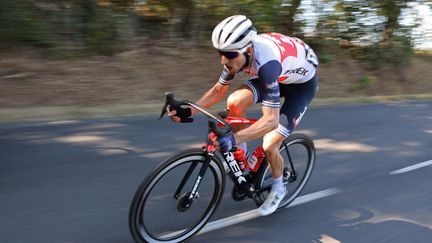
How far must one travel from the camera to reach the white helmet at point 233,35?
334 centimetres

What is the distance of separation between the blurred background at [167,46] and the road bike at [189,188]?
513 cm

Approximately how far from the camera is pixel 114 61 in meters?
10.5

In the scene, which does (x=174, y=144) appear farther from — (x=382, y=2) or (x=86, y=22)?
(x=382, y=2)

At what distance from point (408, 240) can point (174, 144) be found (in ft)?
11.3

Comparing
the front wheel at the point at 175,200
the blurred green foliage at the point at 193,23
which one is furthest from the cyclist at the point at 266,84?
the blurred green foliage at the point at 193,23

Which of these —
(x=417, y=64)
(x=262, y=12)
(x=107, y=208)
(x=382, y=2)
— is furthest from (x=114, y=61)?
(x=417, y=64)

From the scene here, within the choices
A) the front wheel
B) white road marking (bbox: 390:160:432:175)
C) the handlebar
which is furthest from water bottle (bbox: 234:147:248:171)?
white road marking (bbox: 390:160:432:175)

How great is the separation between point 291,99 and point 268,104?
0.74 metres

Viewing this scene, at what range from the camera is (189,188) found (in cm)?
360

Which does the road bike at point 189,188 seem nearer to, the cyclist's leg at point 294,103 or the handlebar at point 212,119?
the handlebar at point 212,119

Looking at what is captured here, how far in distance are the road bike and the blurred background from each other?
5.13 metres

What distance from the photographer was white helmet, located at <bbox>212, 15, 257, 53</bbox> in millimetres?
3340

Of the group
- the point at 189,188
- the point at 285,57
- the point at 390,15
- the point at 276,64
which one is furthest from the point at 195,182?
the point at 390,15

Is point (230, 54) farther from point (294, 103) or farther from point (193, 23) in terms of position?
point (193, 23)
